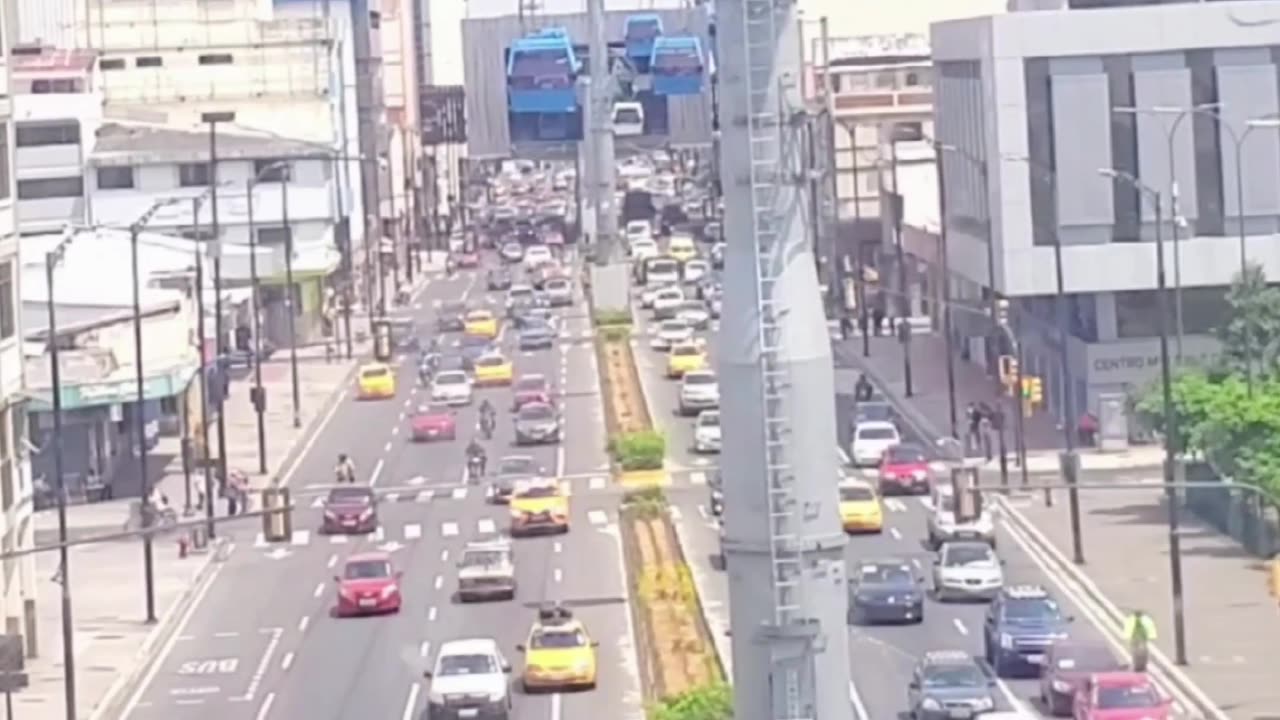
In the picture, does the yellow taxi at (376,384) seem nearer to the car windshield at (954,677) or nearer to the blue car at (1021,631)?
the blue car at (1021,631)

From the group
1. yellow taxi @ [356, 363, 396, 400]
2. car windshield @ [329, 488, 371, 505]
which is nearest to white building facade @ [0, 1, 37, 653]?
car windshield @ [329, 488, 371, 505]

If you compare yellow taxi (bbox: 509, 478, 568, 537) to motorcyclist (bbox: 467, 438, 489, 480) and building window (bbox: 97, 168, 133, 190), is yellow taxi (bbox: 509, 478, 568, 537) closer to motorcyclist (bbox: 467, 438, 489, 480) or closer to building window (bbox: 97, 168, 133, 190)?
motorcyclist (bbox: 467, 438, 489, 480)

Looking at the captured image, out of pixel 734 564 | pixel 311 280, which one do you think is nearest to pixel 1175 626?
pixel 734 564

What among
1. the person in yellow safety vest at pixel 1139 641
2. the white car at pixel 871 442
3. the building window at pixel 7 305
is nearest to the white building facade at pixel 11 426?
the building window at pixel 7 305

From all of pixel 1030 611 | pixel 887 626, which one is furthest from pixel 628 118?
pixel 1030 611

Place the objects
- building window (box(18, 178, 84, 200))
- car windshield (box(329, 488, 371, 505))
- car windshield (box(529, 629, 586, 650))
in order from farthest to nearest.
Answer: building window (box(18, 178, 84, 200)) → car windshield (box(329, 488, 371, 505)) → car windshield (box(529, 629, 586, 650))

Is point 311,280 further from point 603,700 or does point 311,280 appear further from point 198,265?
point 603,700

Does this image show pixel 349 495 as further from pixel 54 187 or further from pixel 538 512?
pixel 54 187
